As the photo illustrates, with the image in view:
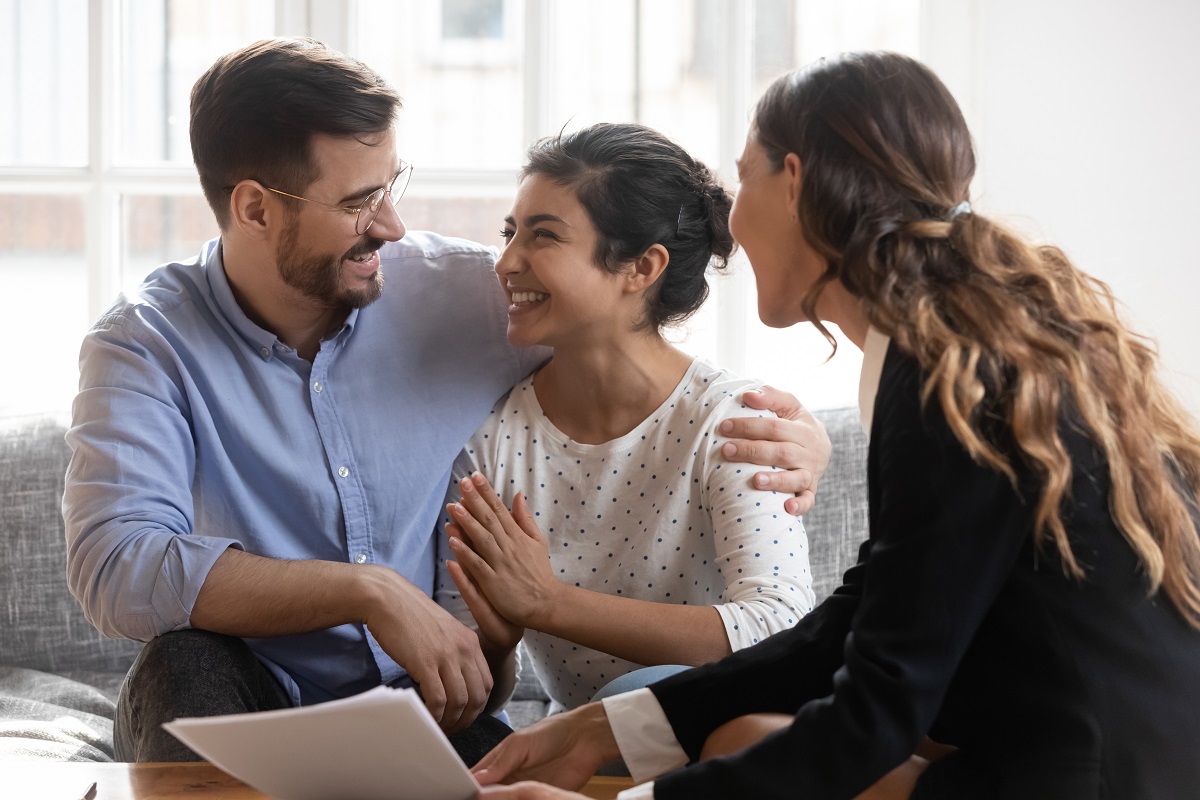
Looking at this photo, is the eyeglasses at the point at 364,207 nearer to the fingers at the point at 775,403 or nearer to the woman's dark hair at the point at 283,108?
the woman's dark hair at the point at 283,108

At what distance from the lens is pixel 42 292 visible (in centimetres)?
283

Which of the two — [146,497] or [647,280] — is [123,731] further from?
[647,280]

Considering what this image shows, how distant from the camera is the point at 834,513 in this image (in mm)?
2223

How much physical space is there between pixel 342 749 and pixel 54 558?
144 cm

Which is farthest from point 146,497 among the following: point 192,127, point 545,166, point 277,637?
point 545,166

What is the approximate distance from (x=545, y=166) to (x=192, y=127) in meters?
0.57

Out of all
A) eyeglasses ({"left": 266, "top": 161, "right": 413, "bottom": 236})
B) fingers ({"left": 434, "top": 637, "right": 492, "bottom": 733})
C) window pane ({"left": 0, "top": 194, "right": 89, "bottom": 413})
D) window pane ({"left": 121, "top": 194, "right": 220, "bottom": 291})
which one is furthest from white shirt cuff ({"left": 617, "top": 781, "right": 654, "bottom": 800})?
window pane ({"left": 0, "top": 194, "right": 89, "bottom": 413})

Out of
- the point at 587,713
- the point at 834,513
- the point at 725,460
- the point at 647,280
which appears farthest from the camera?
the point at 834,513

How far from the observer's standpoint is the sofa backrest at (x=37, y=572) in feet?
7.21

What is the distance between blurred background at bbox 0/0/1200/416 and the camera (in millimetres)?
2729

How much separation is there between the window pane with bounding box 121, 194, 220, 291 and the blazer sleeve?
7.09 ft

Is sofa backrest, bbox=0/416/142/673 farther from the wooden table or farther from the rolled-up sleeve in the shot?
the wooden table

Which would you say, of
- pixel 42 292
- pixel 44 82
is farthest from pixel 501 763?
pixel 44 82

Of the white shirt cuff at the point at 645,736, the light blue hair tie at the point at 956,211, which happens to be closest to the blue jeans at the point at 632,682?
the white shirt cuff at the point at 645,736
